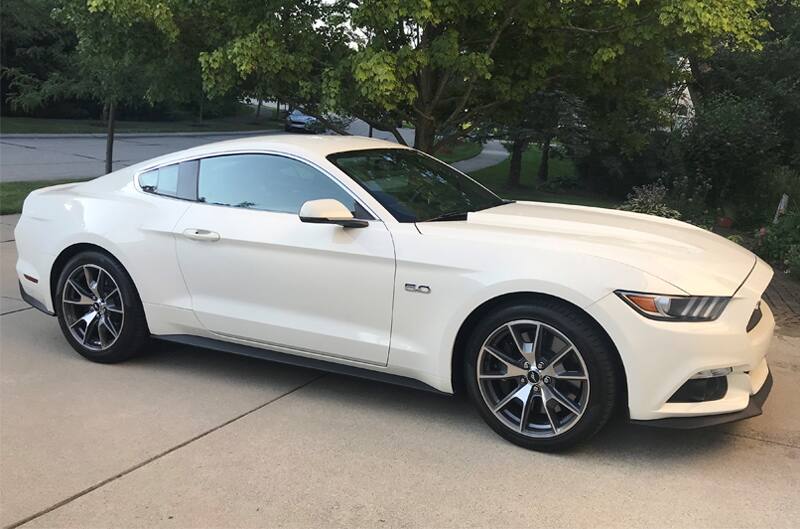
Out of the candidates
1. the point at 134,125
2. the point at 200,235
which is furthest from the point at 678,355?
the point at 134,125

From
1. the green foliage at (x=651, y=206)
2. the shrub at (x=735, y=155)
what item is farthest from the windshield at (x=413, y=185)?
the shrub at (x=735, y=155)

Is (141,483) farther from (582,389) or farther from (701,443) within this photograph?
(701,443)

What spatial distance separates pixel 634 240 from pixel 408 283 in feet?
3.93

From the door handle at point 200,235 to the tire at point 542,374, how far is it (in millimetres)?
1681

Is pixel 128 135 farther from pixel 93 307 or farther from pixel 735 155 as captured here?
pixel 93 307

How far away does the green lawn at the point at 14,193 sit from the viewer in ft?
32.8

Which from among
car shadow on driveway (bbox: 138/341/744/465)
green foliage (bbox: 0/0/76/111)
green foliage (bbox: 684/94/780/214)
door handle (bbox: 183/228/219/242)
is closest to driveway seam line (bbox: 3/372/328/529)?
car shadow on driveway (bbox: 138/341/744/465)

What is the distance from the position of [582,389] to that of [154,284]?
8.85 ft

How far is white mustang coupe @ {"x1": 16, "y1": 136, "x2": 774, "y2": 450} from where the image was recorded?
332cm

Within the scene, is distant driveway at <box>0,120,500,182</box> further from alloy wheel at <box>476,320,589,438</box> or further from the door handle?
alloy wheel at <box>476,320,589,438</box>

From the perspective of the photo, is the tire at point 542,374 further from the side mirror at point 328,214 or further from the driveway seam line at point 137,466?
the driveway seam line at point 137,466

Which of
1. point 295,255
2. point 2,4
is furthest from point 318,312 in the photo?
Result: point 2,4

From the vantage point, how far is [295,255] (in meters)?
4.04

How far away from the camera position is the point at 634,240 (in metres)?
3.73
